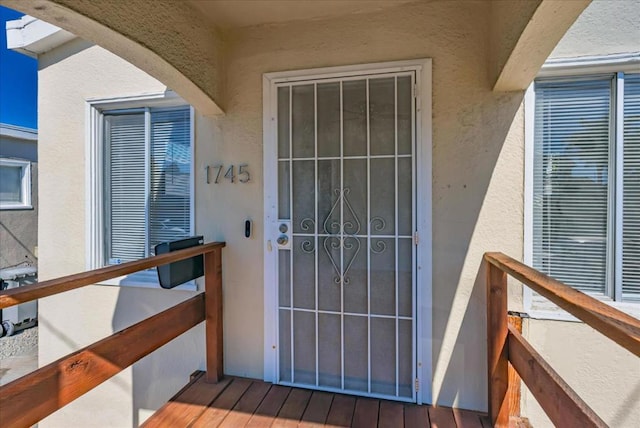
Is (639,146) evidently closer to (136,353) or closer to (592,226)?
(592,226)

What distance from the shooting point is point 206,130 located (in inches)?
103

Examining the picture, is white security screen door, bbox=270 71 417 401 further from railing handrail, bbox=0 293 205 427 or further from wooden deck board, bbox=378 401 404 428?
railing handrail, bbox=0 293 205 427

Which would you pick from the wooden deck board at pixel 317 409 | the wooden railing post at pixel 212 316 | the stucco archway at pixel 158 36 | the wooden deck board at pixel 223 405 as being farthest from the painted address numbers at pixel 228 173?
the wooden deck board at pixel 317 409

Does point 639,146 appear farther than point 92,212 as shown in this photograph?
No

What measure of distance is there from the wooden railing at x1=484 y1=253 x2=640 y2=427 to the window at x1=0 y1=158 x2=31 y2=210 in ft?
25.5

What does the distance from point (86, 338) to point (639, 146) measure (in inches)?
188

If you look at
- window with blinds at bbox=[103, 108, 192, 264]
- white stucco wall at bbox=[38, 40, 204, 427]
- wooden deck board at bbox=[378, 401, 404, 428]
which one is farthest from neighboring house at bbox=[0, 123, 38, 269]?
wooden deck board at bbox=[378, 401, 404, 428]

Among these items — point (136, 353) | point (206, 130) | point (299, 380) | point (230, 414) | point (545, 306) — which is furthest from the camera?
point (206, 130)

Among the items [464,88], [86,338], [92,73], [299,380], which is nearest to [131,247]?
[86,338]

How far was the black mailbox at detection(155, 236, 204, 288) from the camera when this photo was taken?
2213 millimetres

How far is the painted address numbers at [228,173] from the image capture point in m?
2.47

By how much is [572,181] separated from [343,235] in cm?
160

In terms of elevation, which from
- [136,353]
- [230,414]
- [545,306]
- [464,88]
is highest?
[464,88]

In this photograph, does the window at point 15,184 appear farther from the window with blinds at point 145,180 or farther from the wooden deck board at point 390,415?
the wooden deck board at point 390,415
